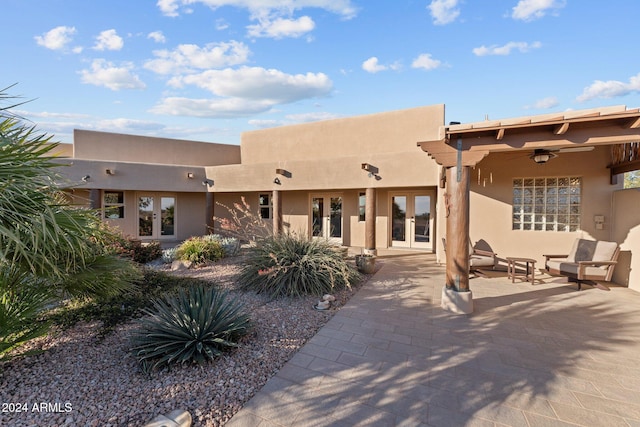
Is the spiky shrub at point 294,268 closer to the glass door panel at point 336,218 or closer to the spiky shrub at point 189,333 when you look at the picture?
the spiky shrub at point 189,333

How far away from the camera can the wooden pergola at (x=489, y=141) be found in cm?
398

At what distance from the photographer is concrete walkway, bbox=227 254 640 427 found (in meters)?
2.46

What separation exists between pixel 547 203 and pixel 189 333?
8.76 metres

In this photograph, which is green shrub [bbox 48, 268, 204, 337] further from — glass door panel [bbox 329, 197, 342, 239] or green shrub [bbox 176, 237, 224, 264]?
glass door panel [bbox 329, 197, 342, 239]

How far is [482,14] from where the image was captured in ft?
24.9

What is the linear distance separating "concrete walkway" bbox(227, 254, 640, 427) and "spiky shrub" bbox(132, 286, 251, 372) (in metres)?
0.89

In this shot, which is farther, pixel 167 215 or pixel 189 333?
pixel 167 215

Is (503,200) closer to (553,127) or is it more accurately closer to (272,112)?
(553,127)

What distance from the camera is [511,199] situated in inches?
304

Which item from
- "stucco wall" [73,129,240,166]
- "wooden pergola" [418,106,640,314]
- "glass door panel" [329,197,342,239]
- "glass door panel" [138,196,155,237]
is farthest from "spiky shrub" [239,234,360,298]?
"stucco wall" [73,129,240,166]

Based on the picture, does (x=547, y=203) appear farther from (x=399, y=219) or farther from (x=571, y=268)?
(x=399, y=219)

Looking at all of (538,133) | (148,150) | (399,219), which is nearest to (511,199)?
(538,133)

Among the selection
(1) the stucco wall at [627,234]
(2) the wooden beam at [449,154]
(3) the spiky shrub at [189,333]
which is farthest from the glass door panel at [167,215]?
(1) the stucco wall at [627,234]

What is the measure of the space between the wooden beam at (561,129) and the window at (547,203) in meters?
3.96
